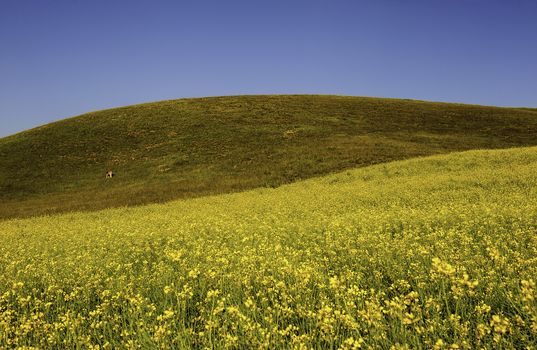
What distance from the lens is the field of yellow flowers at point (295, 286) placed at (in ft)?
11.6

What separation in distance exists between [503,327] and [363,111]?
57.6 metres

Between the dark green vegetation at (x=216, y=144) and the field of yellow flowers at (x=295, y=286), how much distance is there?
1822 centimetres

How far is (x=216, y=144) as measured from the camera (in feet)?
143

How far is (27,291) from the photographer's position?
6.25m

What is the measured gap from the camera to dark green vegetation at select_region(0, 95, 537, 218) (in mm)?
31156

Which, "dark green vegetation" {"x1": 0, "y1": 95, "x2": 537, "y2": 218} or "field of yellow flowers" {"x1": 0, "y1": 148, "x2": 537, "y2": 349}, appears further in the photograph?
"dark green vegetation" {"x1": 0, "y1": 95, "x2": 537, "y2": 218}

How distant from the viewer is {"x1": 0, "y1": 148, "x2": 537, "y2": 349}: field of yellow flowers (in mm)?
3549

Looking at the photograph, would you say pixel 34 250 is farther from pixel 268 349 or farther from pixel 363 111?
pixel 363 111

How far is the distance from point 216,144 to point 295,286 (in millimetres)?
39723

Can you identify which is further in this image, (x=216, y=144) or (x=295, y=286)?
(x=216, y=144)

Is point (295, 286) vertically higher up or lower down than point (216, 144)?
lower down

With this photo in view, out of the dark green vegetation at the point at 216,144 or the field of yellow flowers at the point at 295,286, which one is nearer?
the field of yellow flowers at the point at 295,286

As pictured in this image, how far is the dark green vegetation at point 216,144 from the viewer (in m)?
31.2

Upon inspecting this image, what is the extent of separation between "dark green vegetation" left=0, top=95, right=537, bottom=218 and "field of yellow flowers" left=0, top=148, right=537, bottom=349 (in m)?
18.2
